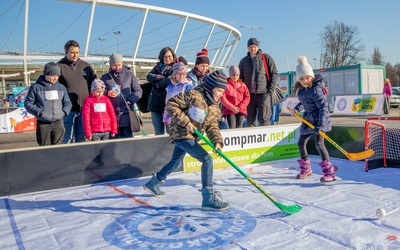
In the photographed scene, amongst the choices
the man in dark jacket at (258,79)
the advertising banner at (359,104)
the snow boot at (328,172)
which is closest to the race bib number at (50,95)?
the man in dark jacket at (258,79)

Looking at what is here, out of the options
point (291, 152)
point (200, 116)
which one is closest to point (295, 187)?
point (200, 116)

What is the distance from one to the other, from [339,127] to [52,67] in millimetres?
4420

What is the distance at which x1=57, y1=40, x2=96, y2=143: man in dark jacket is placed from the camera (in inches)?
198

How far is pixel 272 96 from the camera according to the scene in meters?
6.38

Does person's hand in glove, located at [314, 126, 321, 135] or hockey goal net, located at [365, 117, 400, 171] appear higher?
person's hand in glove, located at [314, 126, 321, 135]

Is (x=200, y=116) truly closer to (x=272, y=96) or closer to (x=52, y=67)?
(x=52, y=67)

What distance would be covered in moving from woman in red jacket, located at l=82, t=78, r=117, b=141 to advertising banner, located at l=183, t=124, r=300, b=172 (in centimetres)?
119

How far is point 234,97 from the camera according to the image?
5.97 m

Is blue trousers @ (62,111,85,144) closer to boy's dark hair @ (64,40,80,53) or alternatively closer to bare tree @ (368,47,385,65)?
boy's dark hair @ (64,40,80,53)

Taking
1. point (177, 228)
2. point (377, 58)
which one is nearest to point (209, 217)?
point (177, 228)

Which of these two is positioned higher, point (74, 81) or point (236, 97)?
point (74, 81)

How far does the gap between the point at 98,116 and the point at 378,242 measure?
3548 millimetres

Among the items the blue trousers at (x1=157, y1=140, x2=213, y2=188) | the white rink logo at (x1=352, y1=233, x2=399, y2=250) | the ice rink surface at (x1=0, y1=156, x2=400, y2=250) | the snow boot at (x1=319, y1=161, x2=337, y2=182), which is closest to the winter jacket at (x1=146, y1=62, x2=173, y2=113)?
the ice rink surface at (x1=0, y1=156, x2=400, y2=250)

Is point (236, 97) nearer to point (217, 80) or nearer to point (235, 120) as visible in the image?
point (235, 120)
